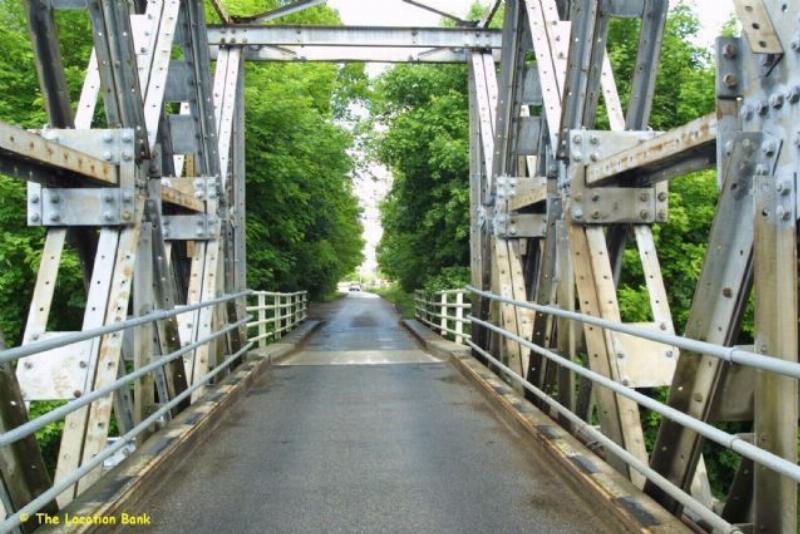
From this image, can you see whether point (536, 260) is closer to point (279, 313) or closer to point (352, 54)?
point (352, 54)

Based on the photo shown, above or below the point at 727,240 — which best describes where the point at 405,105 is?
above

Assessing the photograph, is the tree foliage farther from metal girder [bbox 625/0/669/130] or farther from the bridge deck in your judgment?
metal girder [bbox 625/0/669/130]

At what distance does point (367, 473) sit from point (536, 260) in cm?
433

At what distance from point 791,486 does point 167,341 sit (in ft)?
13.8

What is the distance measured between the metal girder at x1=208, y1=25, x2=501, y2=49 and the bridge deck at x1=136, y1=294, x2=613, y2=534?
524 cm

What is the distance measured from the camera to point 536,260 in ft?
25.7

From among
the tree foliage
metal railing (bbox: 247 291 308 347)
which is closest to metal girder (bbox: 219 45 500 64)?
metal railing (bbox: 247 291 308 347)

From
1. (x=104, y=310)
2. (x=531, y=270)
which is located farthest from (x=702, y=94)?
(x=104, y=310)

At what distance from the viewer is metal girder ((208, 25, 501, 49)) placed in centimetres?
950

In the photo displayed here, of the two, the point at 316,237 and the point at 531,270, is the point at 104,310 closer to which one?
the point at 531,270

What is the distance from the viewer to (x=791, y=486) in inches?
92.3

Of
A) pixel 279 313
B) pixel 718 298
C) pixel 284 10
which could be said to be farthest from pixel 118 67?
pixel 279 313

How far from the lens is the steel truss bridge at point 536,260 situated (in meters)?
2.45

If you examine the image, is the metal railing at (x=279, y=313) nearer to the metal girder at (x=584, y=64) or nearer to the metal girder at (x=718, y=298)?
the metal girder at (x=584, y=64)
